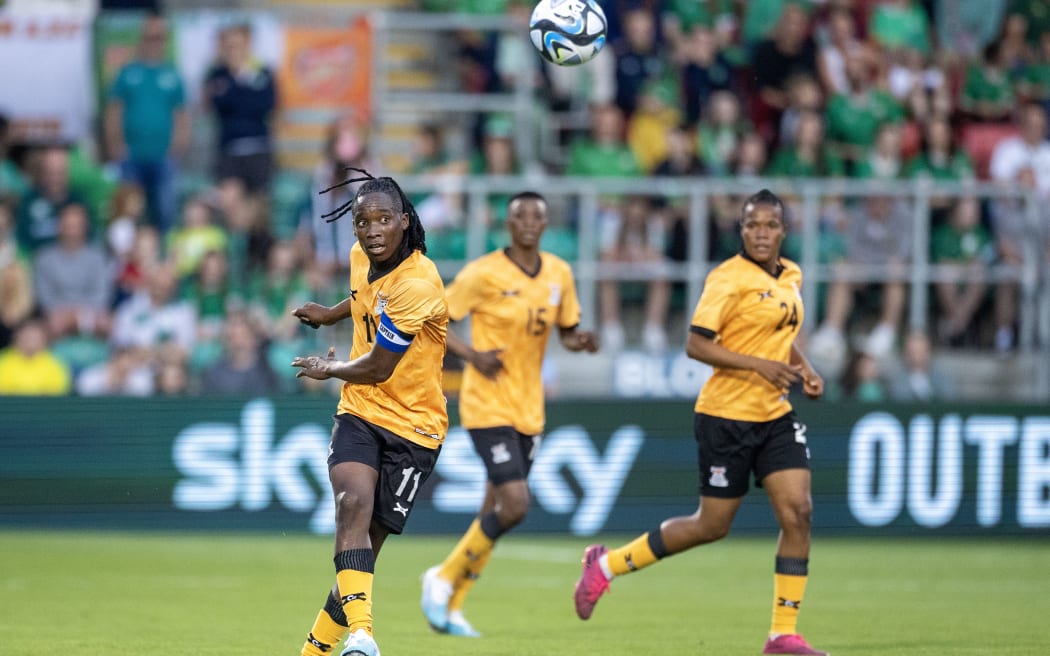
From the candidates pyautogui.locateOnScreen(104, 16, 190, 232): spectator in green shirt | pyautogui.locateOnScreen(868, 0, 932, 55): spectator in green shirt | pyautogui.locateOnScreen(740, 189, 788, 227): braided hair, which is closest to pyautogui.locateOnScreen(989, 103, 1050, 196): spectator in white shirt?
pyautogui.locateOnScreen(868, 0, 932, 55): spectator in green shirt

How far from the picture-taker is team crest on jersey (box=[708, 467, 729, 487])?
9555 mm

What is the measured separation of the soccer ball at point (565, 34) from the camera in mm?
10375

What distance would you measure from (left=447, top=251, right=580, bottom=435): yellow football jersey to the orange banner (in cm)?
831

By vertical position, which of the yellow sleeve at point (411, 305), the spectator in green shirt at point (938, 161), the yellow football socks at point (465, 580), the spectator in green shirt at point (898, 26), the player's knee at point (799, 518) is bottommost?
the yellow football socks at point (465, 580)

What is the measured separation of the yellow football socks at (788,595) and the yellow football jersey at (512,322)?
211 cm

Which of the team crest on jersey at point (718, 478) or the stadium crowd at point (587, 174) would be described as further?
the stadium crowd at point (587, 174)

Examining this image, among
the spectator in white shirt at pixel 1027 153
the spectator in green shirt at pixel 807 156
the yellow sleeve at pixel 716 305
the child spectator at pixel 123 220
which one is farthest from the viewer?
the spectator in white shirt at pixel 1027 153

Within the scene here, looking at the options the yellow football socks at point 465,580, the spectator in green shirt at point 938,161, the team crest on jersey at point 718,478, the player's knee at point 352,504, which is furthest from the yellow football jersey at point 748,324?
the spectator in green shirt at point 938,161

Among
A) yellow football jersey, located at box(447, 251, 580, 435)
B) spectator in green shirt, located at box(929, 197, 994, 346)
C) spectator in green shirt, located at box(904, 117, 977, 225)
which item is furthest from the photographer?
spectator in green shirt, located at box(904, 117, 977, 225)

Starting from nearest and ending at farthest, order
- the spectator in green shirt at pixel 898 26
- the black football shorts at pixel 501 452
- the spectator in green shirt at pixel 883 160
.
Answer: the black football shorts at pixel 501 452 < the spectator in green shirt at pixel 883 160 < the spectator in green shirt at pixel 898 26

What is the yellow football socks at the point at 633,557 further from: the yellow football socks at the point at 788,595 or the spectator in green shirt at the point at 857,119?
the spectator in green shirt at the point at 857,119

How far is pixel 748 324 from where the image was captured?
9.48 m

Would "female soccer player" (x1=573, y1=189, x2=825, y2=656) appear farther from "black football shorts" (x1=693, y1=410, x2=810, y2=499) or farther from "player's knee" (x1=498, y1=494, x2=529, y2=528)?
"player's knee" (x1=498, y1=494, x2=529, y2=528)

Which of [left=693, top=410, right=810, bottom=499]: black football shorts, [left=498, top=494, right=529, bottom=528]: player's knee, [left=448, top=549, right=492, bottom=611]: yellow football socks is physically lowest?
[left=448, top=549, right=492, bottom=611]: yellow football socks
